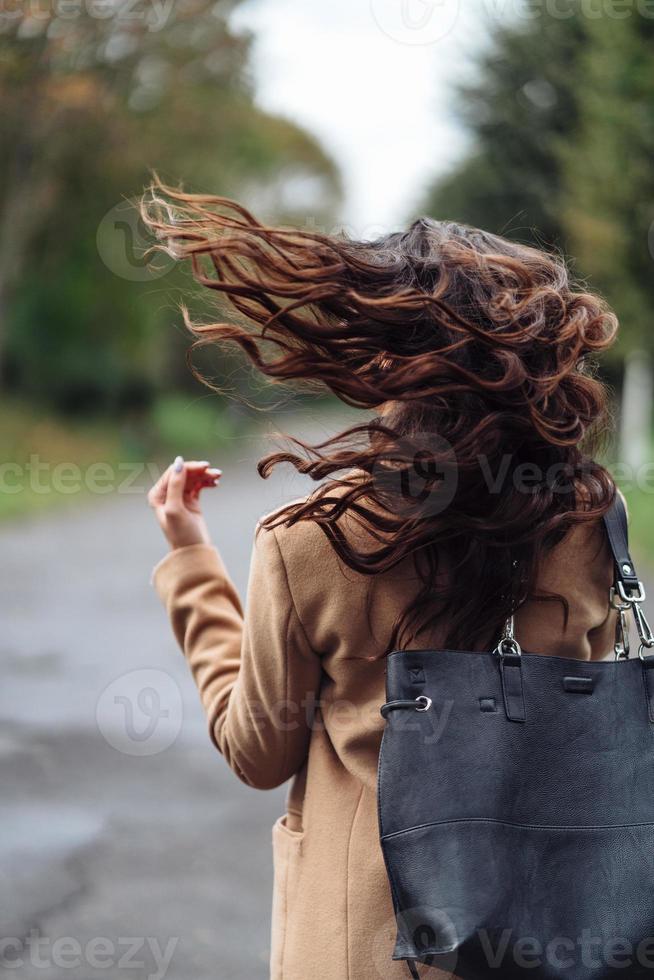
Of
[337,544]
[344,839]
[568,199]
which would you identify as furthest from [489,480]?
[568,199]

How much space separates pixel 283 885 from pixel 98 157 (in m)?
21.5

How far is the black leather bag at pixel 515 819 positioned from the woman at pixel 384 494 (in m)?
0.14

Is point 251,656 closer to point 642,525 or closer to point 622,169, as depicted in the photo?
point 642,525

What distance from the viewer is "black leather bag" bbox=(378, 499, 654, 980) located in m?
1.44

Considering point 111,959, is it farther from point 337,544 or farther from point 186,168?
point 186,168

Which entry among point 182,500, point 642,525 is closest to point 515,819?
point 182,500

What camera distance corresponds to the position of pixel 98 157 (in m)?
21.6

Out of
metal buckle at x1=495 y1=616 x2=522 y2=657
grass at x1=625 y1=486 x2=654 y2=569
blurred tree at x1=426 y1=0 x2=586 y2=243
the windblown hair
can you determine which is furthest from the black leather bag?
blurred tree at x1=426 y1=0 x2=586 y2=243

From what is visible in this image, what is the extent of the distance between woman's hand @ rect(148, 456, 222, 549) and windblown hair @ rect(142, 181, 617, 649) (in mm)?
407

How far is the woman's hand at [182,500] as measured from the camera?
2.01 meters

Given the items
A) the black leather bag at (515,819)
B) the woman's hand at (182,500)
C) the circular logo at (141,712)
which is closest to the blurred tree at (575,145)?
the circular logo at (141,712)

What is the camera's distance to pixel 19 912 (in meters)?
3.61

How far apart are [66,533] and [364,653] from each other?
11939mm

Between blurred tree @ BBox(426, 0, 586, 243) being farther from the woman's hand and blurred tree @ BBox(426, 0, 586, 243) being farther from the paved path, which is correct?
the woman's hand
